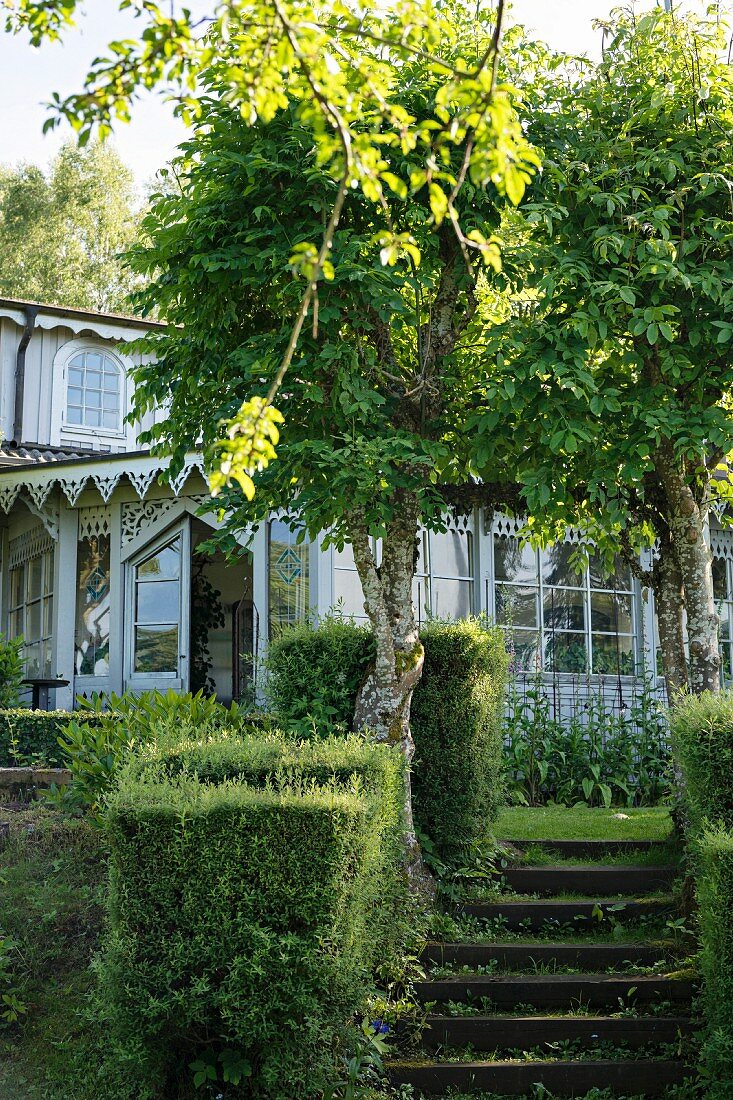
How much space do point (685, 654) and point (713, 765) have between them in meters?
2.39

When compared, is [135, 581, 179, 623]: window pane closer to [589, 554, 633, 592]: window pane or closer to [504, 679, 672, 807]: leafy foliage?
[504, 679, 672, 807]: leafy foliage

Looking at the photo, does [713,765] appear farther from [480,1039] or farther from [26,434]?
[26,434]

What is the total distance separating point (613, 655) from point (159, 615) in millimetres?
5517

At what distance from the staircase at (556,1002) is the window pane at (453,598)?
212 inches

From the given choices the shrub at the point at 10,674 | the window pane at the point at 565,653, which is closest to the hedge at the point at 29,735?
the shrub at the point at 10,674

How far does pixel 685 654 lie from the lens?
25.5ft

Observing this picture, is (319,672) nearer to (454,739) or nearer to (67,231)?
(454,739)

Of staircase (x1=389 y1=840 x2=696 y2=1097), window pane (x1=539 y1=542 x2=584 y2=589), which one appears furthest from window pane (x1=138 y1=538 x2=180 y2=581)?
staircase (x1=389 y1=840 x2=696 y2=1097)

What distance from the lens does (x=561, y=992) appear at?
20.2 feet

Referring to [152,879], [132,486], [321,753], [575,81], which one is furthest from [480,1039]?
[132,486]

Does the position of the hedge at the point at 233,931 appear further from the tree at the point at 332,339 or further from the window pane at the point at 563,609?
the window pane at the point at 563,609

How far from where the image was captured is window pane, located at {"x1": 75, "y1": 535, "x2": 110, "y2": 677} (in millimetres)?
14211

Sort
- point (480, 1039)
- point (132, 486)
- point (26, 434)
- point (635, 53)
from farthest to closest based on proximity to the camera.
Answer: point (26, 434) < point (132, 486) < point (635, 53) < point (480, 1039)

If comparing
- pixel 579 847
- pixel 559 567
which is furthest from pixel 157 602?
pixel 579 847
